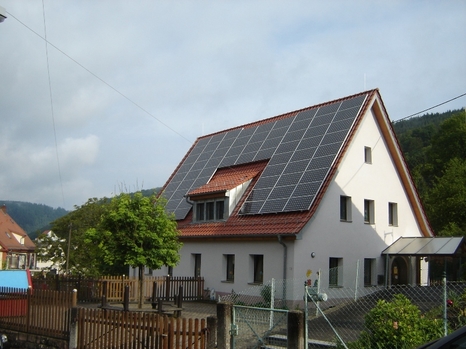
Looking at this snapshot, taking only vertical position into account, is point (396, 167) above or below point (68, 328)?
above

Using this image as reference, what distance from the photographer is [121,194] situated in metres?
20.9

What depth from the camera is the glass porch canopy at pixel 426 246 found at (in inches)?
878

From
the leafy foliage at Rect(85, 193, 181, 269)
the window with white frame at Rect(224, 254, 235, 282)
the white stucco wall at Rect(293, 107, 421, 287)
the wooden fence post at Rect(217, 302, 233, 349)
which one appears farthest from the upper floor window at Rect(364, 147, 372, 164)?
the wooden fence post at Rect(217, 302, 233, 349)

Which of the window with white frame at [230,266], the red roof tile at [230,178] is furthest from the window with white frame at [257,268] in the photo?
the red roof tile at [230,178]

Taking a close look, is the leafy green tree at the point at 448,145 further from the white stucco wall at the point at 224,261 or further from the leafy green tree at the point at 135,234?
the leafy green tree at the point at 135,234

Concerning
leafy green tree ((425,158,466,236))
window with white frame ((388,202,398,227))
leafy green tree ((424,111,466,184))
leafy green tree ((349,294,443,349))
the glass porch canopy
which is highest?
leafy green tree ((424,111,466,184))

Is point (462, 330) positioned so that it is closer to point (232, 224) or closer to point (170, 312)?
point (170, 312)

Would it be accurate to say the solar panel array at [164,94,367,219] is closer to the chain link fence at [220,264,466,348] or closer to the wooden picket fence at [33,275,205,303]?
the chain link fence at [220,264,466,348]

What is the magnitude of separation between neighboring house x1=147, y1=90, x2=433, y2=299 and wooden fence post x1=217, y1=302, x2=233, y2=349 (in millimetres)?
10323

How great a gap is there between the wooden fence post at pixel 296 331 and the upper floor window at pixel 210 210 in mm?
16299

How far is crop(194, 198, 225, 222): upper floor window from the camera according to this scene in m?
26.1

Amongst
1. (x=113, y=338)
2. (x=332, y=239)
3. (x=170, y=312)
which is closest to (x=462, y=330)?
(x=113, y=338)

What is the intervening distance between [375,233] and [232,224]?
6.73 metres

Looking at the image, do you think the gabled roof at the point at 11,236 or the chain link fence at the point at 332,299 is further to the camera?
the gabled roof at the point at 11,236
